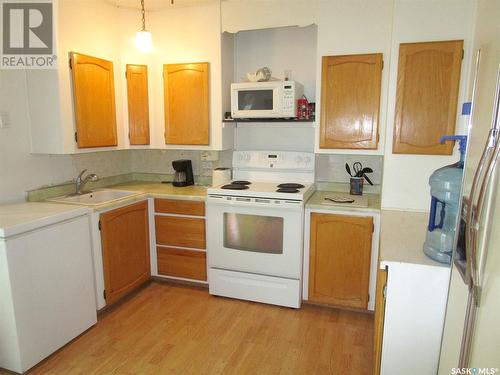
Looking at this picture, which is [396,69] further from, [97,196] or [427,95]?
[97,196]

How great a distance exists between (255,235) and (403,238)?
Result: 122cm

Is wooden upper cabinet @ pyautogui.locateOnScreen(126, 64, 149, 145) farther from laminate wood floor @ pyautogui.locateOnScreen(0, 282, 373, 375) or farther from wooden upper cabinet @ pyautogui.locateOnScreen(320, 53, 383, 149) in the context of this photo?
wooden upper cabinet @ pyautogui.locateOnScreen(320, 53, 383, 149)

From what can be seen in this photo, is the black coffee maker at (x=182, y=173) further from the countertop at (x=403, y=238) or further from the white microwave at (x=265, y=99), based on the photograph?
the countertop at (x=403, y=238)

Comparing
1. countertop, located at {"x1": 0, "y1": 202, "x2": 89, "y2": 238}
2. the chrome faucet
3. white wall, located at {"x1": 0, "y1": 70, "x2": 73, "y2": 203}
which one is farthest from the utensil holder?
white wall, located at {"x1": 0, "y1": 70, "x2": 73, "y2": 203}

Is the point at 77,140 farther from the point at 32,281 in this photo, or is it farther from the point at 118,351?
the point at 118,351

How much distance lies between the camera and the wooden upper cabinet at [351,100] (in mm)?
2508

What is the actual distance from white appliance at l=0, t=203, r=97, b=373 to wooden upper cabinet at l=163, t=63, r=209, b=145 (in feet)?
3.62

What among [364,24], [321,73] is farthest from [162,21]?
[364,24]

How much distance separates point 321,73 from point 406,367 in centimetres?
197

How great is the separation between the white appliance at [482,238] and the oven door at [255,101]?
1.59 metres

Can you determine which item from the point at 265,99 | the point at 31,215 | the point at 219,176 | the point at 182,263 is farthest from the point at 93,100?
the point at 182,263

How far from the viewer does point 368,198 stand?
2826 millimetres

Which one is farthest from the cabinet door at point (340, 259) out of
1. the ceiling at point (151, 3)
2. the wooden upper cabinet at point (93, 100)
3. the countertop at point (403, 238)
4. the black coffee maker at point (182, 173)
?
the ceiling at point (151, 3)

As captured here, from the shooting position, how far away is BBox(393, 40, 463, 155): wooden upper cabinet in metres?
2.22
